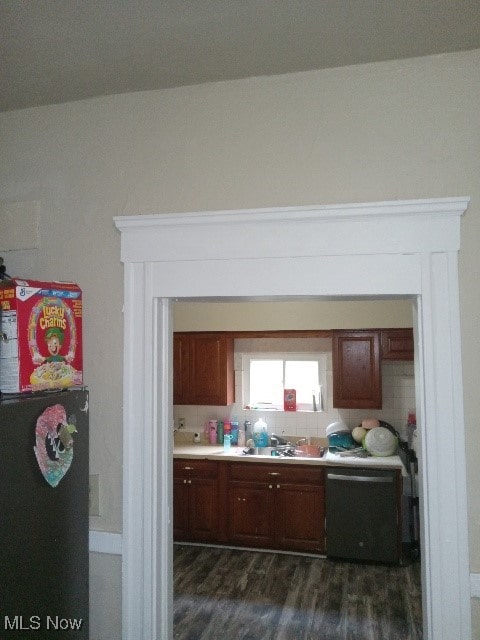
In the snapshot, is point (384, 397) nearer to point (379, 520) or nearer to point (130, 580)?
point (379, 520)

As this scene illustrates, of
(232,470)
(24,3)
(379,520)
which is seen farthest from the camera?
(232,470)

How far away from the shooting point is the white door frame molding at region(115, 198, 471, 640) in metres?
1.36

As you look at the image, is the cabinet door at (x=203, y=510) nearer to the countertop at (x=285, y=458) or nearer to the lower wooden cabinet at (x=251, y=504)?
the lower wooden cabinet at (x=251, y=504)

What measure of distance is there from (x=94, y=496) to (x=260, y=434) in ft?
10.4

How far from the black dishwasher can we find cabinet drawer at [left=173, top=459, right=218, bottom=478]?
104 cm

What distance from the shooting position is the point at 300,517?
4.04 metres

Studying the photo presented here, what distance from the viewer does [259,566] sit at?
12.8ft

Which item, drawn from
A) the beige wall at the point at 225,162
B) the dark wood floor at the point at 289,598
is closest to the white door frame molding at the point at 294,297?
the beige wall at the point at 225,162

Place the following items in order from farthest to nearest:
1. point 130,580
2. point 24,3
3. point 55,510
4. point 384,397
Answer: point 384,397 → point 130,580 → point 55,510 → point 24,3

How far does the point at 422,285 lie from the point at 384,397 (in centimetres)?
331

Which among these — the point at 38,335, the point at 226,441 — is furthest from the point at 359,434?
the point at 38,335

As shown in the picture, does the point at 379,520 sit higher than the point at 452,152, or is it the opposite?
the point at 452,152

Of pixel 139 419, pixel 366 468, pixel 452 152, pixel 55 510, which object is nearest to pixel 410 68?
pixel 452 152

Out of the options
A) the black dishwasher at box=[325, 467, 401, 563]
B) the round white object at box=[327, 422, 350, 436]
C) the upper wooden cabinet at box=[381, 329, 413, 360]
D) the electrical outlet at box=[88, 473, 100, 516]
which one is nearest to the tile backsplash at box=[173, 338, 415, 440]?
the round white object at box=[327, 422, 350, 436]
